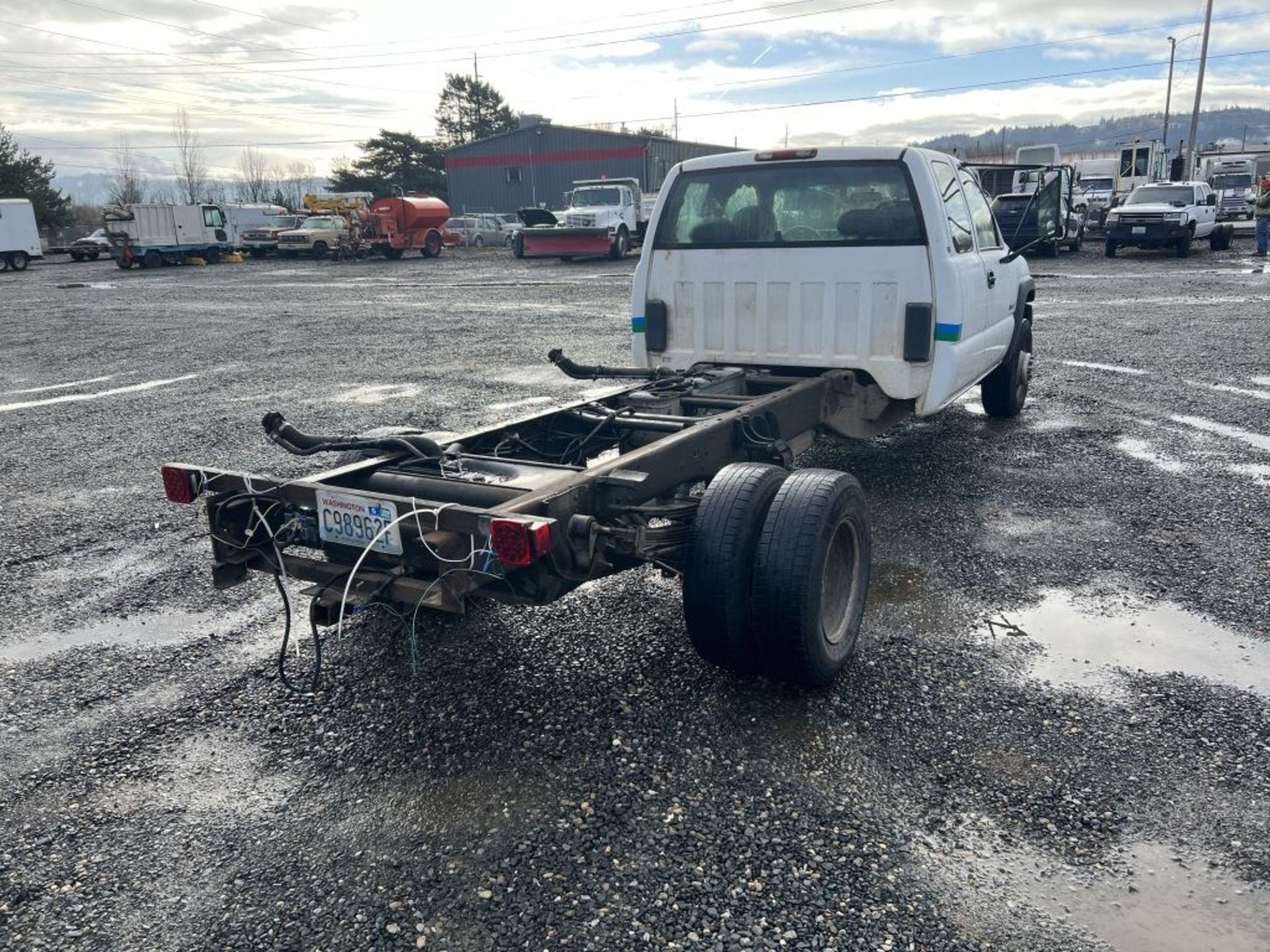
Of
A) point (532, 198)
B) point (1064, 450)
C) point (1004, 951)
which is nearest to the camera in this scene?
point (1004, 951)

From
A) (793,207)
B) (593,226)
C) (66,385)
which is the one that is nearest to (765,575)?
(793,207)

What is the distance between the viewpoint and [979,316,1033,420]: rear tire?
25.4 ft

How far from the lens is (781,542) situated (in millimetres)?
3408

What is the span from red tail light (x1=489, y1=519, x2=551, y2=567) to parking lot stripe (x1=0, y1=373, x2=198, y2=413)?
8.75 metres

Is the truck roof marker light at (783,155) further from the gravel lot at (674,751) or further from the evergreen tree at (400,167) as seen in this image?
the evergreen tree at (400,167)

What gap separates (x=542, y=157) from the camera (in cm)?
5712

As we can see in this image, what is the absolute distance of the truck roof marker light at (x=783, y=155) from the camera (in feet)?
19.2

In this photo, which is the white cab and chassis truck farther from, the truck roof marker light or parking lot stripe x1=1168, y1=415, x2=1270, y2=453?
parking lot stripe x1=1168, y1=415, x2=1270, y2=453

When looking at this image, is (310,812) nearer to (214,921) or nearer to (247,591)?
(214,921)

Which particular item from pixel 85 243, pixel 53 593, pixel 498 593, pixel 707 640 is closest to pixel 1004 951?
pixel 707 640

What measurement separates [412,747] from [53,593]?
8.59ft

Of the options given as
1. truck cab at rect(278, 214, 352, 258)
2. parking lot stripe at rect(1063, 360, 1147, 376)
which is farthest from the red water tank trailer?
parking lot stripe at rect(1063, 360, 1147, 376)

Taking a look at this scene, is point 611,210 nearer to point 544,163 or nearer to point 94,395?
point 94,395

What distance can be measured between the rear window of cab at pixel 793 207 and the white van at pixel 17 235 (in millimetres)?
38412
